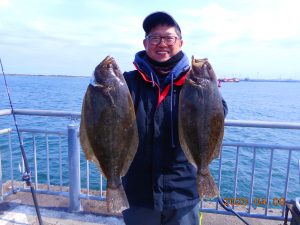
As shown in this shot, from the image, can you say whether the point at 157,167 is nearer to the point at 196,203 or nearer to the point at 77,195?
the point at 196,203

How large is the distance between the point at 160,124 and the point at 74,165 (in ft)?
8.47

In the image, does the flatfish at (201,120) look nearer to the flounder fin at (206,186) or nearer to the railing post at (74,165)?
the flounder fin at (206,186)

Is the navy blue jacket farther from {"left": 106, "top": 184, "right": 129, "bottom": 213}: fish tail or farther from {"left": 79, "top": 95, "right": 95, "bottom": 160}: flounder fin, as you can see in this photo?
{"left": 79, "top": 95, "right": 95, "bottom": 160}: flounder fin

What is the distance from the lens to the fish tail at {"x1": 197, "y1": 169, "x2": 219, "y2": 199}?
2410 millimetres

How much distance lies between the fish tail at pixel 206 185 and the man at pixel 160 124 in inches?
10.2

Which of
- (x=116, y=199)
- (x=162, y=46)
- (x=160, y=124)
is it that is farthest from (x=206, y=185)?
(x=162, y=46)

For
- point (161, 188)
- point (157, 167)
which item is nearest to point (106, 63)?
point (157, 167)

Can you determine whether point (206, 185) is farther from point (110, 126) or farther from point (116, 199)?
point (110, 126)

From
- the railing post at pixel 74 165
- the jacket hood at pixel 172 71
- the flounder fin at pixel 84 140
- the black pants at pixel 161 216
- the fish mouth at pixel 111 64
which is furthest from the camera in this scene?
the railing post at pixel 74 165

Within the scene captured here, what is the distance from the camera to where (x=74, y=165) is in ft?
15.2

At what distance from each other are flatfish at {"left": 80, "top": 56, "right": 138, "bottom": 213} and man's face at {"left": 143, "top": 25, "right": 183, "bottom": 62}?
0.49 metres

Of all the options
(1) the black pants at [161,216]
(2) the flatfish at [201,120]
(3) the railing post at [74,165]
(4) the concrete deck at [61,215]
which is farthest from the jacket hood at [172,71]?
(4) the concrete deck at [61,215]

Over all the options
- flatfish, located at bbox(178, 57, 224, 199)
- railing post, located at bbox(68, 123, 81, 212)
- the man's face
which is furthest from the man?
railing post, located at bbox(68, 123, 81, 212)

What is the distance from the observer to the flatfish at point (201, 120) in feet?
7.38
